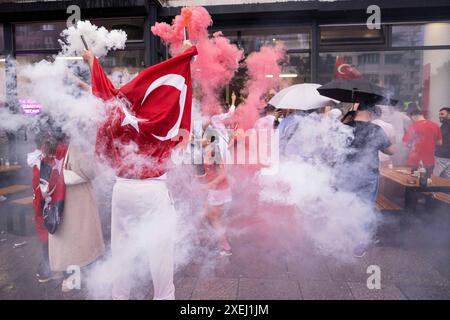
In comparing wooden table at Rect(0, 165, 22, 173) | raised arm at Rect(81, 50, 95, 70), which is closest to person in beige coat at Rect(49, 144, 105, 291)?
raised arm at Rect(81, 50, 95, 70)

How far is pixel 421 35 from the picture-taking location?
7.46 metres

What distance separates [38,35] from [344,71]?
642 centimetres

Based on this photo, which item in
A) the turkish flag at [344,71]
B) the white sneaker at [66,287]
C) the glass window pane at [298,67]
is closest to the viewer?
the white sneaker at [66,287]

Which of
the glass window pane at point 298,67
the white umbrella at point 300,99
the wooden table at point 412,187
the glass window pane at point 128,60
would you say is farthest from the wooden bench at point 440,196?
the glass window pane at point 128,60

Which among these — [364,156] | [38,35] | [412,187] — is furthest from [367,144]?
[38,35]

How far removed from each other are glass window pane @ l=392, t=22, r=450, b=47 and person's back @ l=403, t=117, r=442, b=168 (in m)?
1.61

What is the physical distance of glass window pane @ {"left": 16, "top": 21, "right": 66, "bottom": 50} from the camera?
7719 mm

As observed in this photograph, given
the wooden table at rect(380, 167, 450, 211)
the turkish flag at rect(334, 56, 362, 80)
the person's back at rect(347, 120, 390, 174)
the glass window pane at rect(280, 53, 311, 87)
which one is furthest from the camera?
the glass window pane at rect(280, 53, 311, 87)

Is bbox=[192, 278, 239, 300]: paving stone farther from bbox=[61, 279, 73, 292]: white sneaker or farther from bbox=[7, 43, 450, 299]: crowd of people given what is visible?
bbox=[61, 279, 73, 292]: white sneaker

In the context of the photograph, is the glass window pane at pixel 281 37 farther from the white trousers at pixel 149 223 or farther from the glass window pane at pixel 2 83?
the white trousers at pixel 149 223

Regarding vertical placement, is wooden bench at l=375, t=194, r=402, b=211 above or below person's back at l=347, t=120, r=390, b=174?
below

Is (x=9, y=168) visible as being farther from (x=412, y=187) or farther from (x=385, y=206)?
(x=412, y=187)

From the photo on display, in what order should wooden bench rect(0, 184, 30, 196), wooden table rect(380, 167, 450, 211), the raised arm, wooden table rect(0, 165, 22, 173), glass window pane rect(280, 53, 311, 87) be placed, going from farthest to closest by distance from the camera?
glass window pane rect(280, 53, 311, 87) < wooden table rect(0, 165, 22, 173) < wooden bench rect(0, 184, 30, 196) < wooden table rect(380, 167, 450, 211) < the raised arm

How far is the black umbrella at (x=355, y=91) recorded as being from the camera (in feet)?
14.7
